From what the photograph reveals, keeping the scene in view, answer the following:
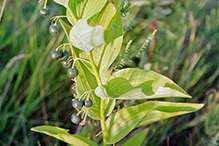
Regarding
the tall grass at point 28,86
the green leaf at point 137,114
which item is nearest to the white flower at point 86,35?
the green leaf at point 137,114

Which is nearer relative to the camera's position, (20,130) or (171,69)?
(20,130)

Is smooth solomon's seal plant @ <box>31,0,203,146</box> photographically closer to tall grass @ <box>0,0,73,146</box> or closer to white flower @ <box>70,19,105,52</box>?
white flower @ <box>70,19,105,52</box>

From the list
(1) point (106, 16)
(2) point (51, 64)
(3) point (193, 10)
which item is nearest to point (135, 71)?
(1) point (106, 16)

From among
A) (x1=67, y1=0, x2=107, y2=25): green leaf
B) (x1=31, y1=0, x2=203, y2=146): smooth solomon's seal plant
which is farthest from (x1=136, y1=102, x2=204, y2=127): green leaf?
(x1=67, y1=0, x2=107, y2=25): green leaf

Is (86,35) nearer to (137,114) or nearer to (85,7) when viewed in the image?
(85,7)

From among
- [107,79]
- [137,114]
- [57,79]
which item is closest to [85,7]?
[107,79]

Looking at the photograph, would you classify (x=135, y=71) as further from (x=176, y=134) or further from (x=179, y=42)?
(x=179, y=42)
